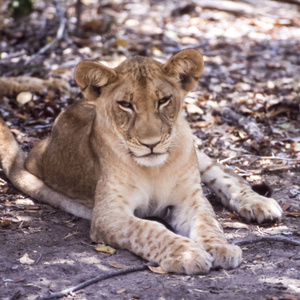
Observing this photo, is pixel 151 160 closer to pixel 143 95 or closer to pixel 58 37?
pixel 143 95

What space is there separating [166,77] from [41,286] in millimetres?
1484

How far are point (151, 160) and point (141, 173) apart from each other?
329 mm

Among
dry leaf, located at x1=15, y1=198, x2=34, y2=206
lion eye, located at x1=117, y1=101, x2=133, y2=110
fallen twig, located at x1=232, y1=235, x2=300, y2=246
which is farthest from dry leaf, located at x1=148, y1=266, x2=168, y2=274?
dry leaf, located at x1=15, y1=198, x2=34, y2=206

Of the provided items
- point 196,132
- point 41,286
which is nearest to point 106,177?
point 41,286

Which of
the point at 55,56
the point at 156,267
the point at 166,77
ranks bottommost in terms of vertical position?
the point at 55,56

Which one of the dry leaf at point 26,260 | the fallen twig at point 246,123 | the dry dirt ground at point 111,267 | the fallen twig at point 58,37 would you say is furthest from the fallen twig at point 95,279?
the fallen twig at point 58,37

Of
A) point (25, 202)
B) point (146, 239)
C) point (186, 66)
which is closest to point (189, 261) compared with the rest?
point (146, 239)

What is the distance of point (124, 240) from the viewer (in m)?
3.67

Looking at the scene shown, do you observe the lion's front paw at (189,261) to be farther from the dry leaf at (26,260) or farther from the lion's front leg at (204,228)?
the dry leaf at (26,260)

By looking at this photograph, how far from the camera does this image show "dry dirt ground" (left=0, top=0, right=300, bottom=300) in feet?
10.3

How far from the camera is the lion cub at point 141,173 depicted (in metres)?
3.56

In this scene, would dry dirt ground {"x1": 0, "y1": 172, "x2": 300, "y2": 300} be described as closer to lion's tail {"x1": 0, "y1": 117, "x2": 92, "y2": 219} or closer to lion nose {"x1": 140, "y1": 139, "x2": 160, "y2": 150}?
lion's tail {"x1": 0, "y1": 117, "x2": 92, "y2": 219}

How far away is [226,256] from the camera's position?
3.36m

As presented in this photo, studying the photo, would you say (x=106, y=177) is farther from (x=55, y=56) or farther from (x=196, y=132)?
(x=55, y=56)
